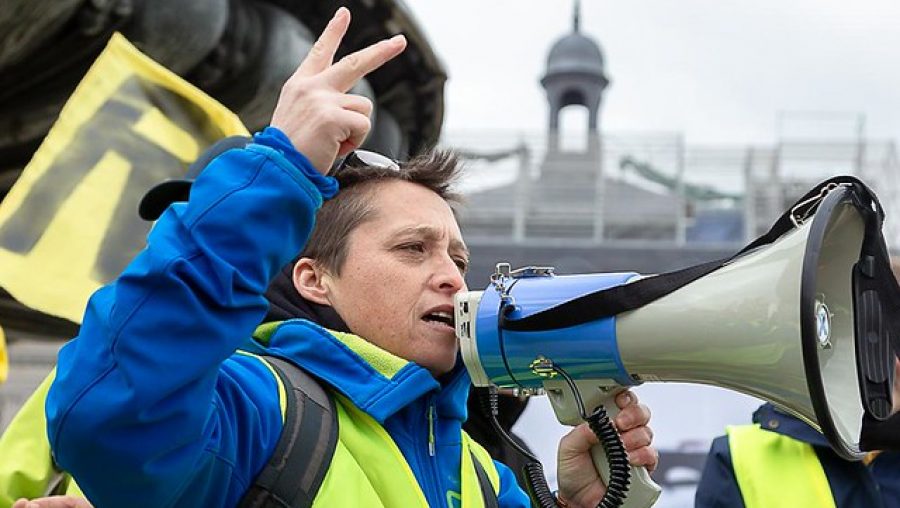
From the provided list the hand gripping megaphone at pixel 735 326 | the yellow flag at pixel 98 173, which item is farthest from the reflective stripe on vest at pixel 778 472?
the yellow flag at pixel 98 173

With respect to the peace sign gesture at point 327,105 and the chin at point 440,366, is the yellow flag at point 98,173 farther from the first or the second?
the peace sign gesture at point 327,105

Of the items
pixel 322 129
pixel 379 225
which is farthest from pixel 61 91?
pixel 322 129

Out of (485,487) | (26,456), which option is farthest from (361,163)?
(26,456)

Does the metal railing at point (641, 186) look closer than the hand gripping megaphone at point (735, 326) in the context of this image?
No

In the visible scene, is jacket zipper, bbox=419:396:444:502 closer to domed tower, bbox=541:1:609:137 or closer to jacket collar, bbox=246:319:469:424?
jacket collar, bbox=246:319:469:424

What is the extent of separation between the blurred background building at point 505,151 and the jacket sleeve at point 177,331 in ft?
2.69

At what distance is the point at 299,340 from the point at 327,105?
0.41m

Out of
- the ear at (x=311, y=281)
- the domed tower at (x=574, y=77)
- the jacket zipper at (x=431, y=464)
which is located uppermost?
the domed tower at (x=574, y=77)

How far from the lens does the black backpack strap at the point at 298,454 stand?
1702 mm

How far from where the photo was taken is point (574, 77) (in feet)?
123

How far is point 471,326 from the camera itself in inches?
79.4

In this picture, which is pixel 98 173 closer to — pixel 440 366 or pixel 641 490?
pixel 440 366

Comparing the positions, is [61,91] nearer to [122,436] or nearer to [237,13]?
[237,13]

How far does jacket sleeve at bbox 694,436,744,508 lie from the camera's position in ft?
10.1
